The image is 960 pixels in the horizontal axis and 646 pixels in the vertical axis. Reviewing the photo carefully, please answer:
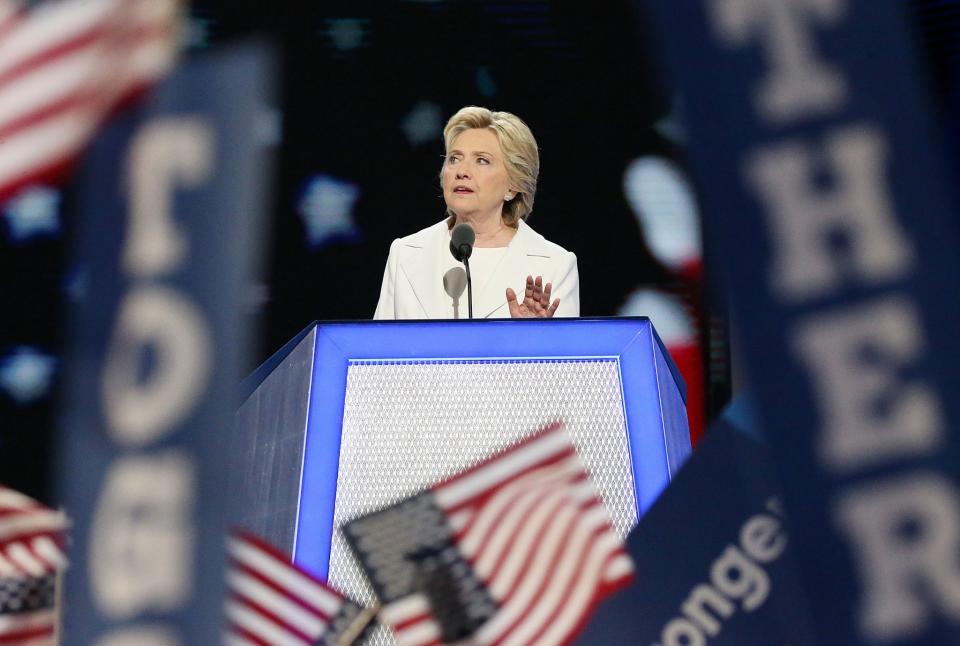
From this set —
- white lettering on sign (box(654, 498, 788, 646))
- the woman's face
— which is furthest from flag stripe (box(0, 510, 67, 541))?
the woman's face

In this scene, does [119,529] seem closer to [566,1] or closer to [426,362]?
[426,362]

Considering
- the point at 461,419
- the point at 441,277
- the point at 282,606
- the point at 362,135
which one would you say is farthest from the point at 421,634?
the point at 362,135

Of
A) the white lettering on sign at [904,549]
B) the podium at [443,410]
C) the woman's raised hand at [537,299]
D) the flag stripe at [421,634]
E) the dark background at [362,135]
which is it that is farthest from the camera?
the dark background at [362,135]

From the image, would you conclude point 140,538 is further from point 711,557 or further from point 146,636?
point 711,557

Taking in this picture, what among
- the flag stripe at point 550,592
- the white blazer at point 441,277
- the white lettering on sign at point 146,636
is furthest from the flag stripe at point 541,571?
the white blazer at point 441,277

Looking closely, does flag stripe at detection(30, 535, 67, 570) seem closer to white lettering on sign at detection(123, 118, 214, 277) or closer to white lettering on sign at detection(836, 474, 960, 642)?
white lettering on sign at detection(123, 118, 214, 277)

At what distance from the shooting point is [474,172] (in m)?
2.78

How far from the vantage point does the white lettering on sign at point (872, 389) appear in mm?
778

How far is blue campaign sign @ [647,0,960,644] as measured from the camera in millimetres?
777

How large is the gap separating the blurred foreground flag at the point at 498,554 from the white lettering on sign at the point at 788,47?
385 millimetres

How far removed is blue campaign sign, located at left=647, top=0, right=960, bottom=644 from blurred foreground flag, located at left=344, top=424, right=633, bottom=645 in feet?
1.08

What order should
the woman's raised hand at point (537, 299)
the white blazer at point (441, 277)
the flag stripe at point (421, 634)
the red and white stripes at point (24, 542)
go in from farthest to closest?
1. the white blazer at point (441, 277)
2. the woman's raised hand at point (537, 299)
3. the red and white stripes at point (24, 542)
4. the flag stripe at point (421, 634)

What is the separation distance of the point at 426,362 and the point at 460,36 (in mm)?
3326

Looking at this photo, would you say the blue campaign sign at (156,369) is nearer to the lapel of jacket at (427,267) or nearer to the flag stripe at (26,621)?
→ the flag stripe at (26,621)
